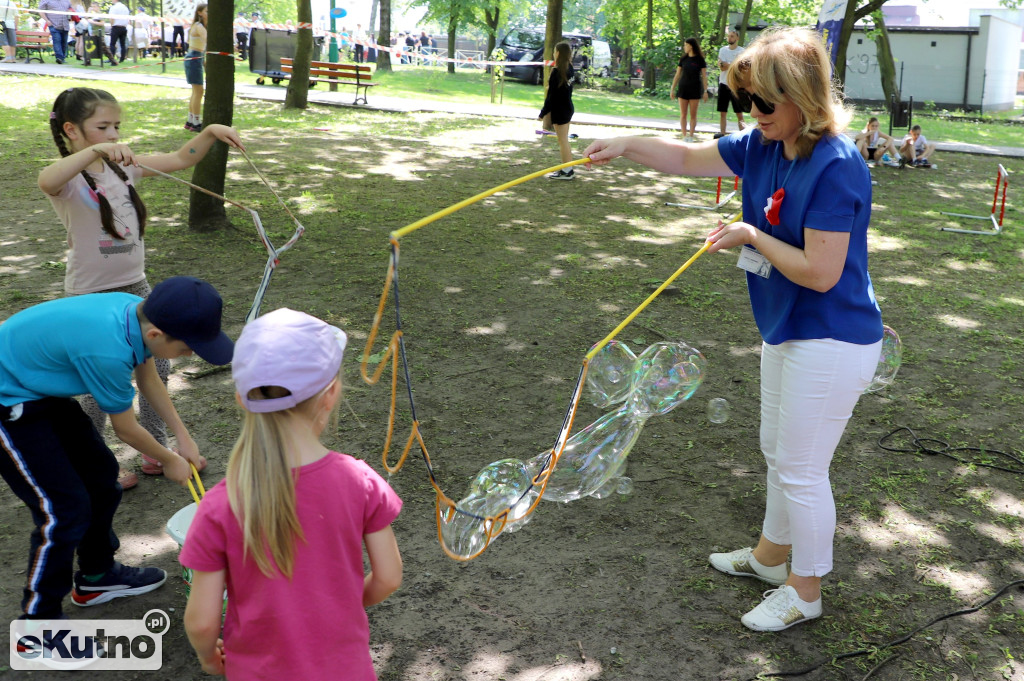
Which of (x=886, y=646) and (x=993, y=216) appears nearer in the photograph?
(x=886, y=646)

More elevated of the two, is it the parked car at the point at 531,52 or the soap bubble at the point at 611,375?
the parked car at the point at 531,52

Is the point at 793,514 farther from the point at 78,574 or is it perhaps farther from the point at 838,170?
the point at 78,574

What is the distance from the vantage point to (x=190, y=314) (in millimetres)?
2498

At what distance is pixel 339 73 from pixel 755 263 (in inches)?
738

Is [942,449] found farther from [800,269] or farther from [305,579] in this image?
[305,579]

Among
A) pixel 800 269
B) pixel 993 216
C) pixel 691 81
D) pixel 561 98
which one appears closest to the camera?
pixel 800 269

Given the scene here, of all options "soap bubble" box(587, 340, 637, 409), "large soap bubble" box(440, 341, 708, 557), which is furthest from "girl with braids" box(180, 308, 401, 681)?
"soap bubble" box(587, 340, 637, 409)

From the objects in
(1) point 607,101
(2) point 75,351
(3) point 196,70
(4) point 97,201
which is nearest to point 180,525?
(2) point 75,351

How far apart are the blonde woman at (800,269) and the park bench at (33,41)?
87.7ft

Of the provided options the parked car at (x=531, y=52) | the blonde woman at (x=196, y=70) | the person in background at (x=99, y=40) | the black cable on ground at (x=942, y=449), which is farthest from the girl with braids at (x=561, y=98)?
the parked car at (x=531, y=52)

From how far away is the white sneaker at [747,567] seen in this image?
3463mm

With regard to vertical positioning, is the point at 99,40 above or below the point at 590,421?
above

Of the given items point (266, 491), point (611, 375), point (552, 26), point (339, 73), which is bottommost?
point (611, 375)

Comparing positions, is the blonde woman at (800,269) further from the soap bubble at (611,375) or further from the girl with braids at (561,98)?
the girl with braids at (561,98)
